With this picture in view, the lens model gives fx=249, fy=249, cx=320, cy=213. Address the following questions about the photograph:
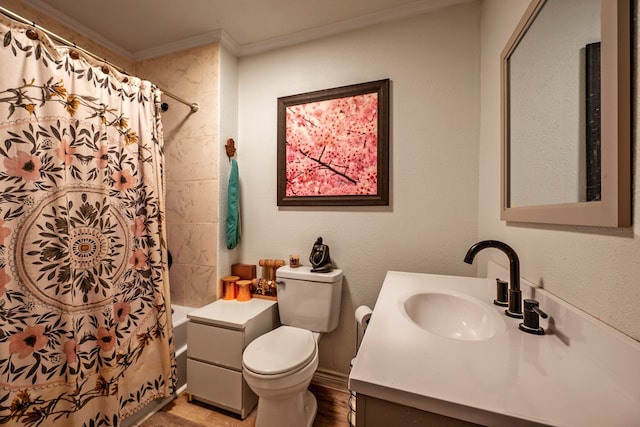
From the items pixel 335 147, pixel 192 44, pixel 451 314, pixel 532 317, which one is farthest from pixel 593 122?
pixel 192 44

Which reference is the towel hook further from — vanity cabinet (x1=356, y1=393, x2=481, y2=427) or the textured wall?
vanity cabinet (x1=356, y1=393, x2=481, y2=427)

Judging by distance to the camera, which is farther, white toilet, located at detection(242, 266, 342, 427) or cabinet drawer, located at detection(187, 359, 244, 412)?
cabinet drawer, located at detection(187, 359, 244, 412)

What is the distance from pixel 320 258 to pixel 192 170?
1.16m

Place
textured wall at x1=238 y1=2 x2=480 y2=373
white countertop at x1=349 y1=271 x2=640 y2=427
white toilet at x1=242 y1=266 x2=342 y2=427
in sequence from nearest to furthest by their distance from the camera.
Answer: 1. white countertop at x1=349 y1=271 x2=640 y2=427
2. white toilet at x1=242 y1=266 x2=342 y2=427
3. textured wall at x1=238 y1=2 x2=480 y2=373

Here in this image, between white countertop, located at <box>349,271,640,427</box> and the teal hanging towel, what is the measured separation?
4.48 ft

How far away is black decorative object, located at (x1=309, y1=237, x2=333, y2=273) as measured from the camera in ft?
5.21

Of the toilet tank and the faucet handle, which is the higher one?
the faucet handle

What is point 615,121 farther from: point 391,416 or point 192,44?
point 192,44

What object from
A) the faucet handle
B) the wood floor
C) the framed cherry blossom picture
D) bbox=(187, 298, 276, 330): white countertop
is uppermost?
the framed cherry blossom picture

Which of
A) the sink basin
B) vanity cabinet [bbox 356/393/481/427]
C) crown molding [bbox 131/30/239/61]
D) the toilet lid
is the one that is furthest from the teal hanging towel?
vanity cabinet [bbox 356/393/481/427]

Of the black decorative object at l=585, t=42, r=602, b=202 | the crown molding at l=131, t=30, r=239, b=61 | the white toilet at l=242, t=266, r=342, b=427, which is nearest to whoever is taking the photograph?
the black decorative object at l=585, t=42, r=602, b=202

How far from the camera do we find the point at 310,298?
154 cm

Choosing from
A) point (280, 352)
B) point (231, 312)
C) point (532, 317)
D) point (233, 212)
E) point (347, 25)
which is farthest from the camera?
point (233, 212)

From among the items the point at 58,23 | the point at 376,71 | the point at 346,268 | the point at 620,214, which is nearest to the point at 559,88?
the point at 620,214
